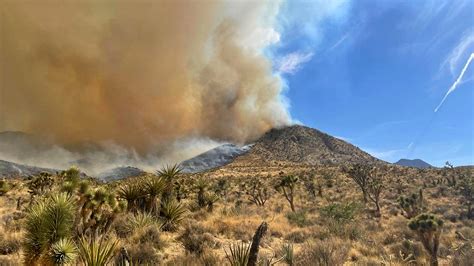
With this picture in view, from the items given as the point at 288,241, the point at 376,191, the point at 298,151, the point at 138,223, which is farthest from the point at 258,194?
the point at 298,151

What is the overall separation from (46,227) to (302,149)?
126356 millimetres

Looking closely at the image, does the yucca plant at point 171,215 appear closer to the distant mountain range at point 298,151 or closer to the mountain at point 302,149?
the distant mountain range at point 298,151

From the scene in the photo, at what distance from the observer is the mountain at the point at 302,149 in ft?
383

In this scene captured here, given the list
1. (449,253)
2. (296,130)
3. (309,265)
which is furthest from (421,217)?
(296,130)

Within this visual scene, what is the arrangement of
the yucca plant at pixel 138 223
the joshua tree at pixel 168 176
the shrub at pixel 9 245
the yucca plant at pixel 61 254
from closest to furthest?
the yucca plant at pixel 61 254, the shrub at pixel 9 245, the yucca plant at pixel 138 223, the joshua tree at pixel 168 176

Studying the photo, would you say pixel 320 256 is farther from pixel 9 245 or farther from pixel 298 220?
pixel 298 220

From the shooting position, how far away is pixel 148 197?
663 inches

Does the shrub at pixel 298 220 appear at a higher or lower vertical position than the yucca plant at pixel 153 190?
lower

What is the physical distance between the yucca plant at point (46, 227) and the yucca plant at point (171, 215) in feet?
20.5

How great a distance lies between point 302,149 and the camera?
13162 cm

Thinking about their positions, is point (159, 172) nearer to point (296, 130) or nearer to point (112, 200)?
point (112, 200)

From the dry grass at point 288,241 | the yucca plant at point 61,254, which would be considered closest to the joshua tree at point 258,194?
the dry grass at point 288,241

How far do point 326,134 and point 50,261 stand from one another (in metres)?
156

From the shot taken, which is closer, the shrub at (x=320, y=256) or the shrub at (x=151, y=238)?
the shrub at (x=320, y=256)
